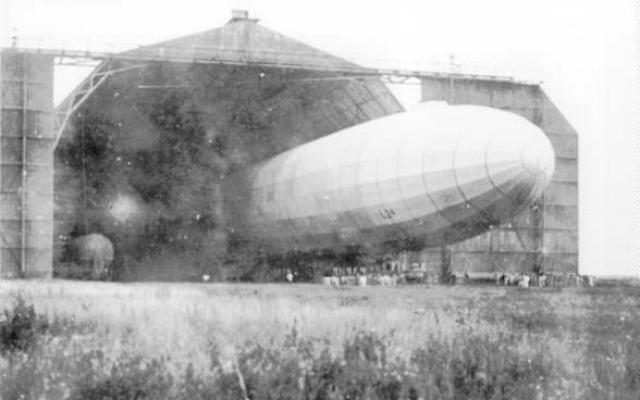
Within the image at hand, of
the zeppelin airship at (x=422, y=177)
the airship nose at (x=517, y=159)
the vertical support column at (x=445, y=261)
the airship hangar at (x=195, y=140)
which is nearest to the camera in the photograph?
the airship nose at (x=517, y=159)

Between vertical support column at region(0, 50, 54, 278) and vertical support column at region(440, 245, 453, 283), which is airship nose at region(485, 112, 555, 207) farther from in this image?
vertical support column at region(0, 50, 54, 278)

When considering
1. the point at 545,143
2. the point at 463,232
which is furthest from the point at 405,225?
the point at 545,143

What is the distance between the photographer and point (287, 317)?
13219mm

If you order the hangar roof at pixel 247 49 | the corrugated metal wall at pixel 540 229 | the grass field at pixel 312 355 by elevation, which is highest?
the hangar roof at pixel 247 49

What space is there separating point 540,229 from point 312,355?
108ft

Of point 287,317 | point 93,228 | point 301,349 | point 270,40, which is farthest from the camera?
point 93,228

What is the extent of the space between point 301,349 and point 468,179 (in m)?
15.3

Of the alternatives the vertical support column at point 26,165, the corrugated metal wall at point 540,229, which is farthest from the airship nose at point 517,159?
the vertical support column at point 26,165

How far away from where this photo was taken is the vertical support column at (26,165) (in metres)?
31.0

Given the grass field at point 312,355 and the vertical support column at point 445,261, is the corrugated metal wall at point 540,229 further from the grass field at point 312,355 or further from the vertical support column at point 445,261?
the grass field at point 312,355

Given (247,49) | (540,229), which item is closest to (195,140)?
(247,49)

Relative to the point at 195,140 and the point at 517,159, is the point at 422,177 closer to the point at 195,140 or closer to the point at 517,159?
the point at 517,159

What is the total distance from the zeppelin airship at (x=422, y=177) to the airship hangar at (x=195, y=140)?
238cm

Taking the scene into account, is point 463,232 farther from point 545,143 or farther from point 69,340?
point 69,340
